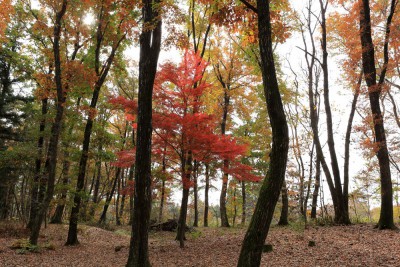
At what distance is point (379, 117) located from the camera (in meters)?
10.0

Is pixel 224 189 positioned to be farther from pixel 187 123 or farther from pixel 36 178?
pixel 36 178

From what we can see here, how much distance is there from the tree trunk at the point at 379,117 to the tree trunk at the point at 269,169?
7.08 metres

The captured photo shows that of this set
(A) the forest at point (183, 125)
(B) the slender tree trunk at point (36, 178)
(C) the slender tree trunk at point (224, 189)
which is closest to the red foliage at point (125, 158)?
(A) the forest at point (183, 125)

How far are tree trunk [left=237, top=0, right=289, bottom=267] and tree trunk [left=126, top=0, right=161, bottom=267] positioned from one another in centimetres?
258

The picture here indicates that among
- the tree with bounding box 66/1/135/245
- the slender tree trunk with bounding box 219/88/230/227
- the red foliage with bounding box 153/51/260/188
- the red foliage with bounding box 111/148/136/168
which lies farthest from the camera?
the slender tree trunk with bounding box 219/88/230/227

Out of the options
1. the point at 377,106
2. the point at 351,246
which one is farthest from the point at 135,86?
the point at 351,246

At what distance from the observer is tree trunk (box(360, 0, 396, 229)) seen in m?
9.85

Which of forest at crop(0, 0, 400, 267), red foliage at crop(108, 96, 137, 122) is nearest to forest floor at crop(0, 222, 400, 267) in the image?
forest at crop(0, 0, 400, 267)

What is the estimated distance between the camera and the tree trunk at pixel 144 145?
617cm

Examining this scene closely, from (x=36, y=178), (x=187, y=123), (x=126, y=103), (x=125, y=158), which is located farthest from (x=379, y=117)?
(x=36, y=178)

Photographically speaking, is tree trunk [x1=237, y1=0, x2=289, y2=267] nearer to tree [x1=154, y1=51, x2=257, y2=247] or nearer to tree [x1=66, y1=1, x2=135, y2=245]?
tree [x1=154, y1=51, x2=257, y2=247]

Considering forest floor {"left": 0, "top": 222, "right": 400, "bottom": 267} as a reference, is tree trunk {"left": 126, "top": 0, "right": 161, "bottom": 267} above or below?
above

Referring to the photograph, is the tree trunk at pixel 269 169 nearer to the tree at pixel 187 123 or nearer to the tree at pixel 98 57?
the tree at pixel 187 123

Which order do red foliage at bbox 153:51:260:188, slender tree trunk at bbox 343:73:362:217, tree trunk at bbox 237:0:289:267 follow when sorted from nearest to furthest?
tree trunk at bbox 237:0:289:267, red foliage at bbox 153:51:260:188, slender tree trunk at bbox 343:73:362:217
